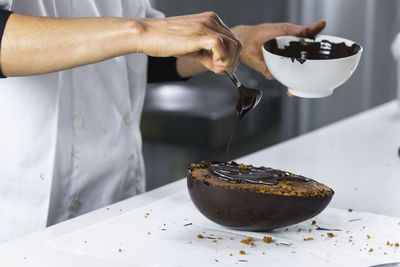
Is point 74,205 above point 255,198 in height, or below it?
below

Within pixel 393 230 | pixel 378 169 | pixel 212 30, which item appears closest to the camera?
pixel 212 30

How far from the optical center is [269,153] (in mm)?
1487

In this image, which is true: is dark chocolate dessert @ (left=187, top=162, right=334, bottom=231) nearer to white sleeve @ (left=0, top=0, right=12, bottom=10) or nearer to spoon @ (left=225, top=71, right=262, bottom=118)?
spoon @ (left=225, top=71, right=262, bottom=118)

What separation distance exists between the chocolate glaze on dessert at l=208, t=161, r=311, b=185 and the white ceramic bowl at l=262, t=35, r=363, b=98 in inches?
8.1

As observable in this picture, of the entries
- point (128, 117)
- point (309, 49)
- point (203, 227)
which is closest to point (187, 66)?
point (128, 117)

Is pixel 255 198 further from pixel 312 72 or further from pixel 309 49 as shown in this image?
pixel 309 49

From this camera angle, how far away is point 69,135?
121cm

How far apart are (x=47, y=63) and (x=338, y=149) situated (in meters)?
0.88

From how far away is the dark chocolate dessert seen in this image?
0.92 metres

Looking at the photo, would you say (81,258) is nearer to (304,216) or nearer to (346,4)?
(304,216)

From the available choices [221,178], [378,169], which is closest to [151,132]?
[378,169]

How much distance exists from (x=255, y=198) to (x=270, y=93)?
1.93 m

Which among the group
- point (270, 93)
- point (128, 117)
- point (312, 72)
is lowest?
point (270, 93)

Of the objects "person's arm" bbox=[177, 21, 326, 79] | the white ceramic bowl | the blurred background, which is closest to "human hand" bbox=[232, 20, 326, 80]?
"person's arm" bbox=[177, 21, 326, 79]
